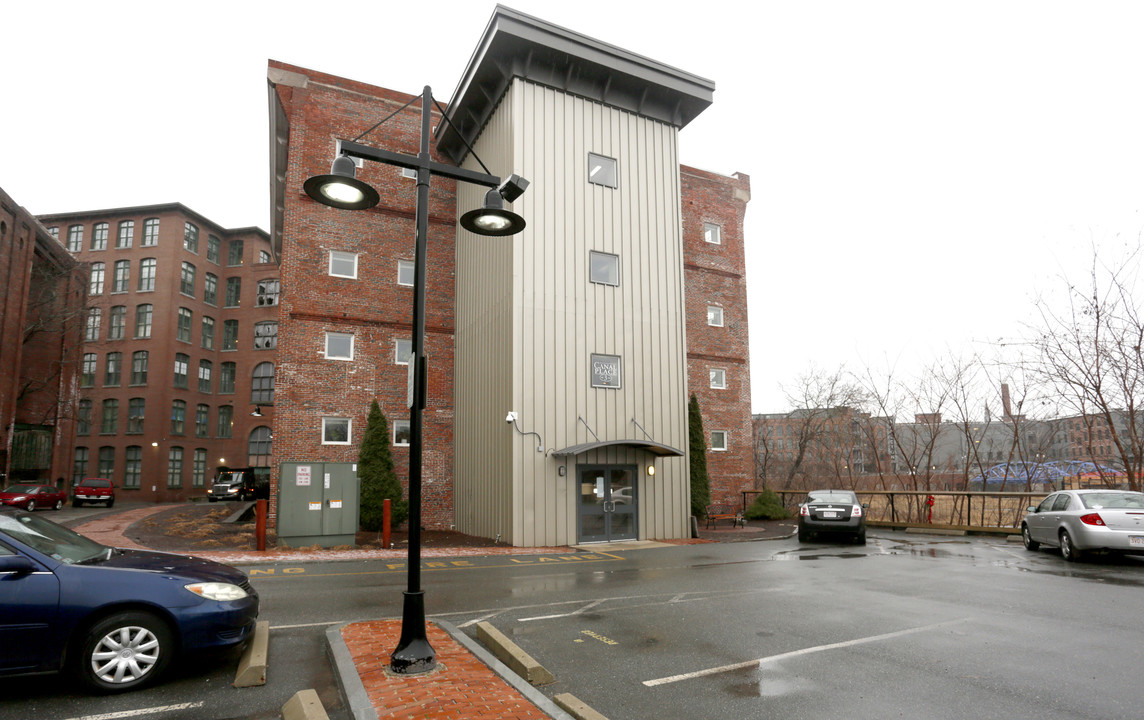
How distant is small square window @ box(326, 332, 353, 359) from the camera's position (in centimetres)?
2086

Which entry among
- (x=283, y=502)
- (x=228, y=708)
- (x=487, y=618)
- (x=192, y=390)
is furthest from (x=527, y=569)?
(x=192, y=390)

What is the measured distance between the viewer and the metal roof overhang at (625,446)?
1688cm

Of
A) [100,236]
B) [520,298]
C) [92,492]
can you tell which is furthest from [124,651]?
[100,236]

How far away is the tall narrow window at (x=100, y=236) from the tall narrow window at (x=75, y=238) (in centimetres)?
101

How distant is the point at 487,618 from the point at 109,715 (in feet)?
13.0

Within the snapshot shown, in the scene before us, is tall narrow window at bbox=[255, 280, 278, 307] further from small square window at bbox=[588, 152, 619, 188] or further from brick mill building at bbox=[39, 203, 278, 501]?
small square window at bbox=[588, 152, 619, 188]

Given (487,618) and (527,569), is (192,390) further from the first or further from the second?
(487,618)

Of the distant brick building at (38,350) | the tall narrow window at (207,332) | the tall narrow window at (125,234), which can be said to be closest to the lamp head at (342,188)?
the distant brick building at (38,350)

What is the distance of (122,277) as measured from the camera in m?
46.9

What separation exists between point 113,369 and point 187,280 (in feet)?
25.8

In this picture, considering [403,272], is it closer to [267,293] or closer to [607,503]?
[607,503]

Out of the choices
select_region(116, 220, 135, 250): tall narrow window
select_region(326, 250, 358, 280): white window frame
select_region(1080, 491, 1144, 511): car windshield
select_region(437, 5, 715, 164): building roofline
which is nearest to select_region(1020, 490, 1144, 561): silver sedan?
select_region(1080, 491, 1144, 511): car windshield

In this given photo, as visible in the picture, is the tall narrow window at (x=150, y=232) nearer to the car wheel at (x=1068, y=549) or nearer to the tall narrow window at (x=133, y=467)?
the tall narrow window at (x=133, y=467)

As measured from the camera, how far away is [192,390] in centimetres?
4803
